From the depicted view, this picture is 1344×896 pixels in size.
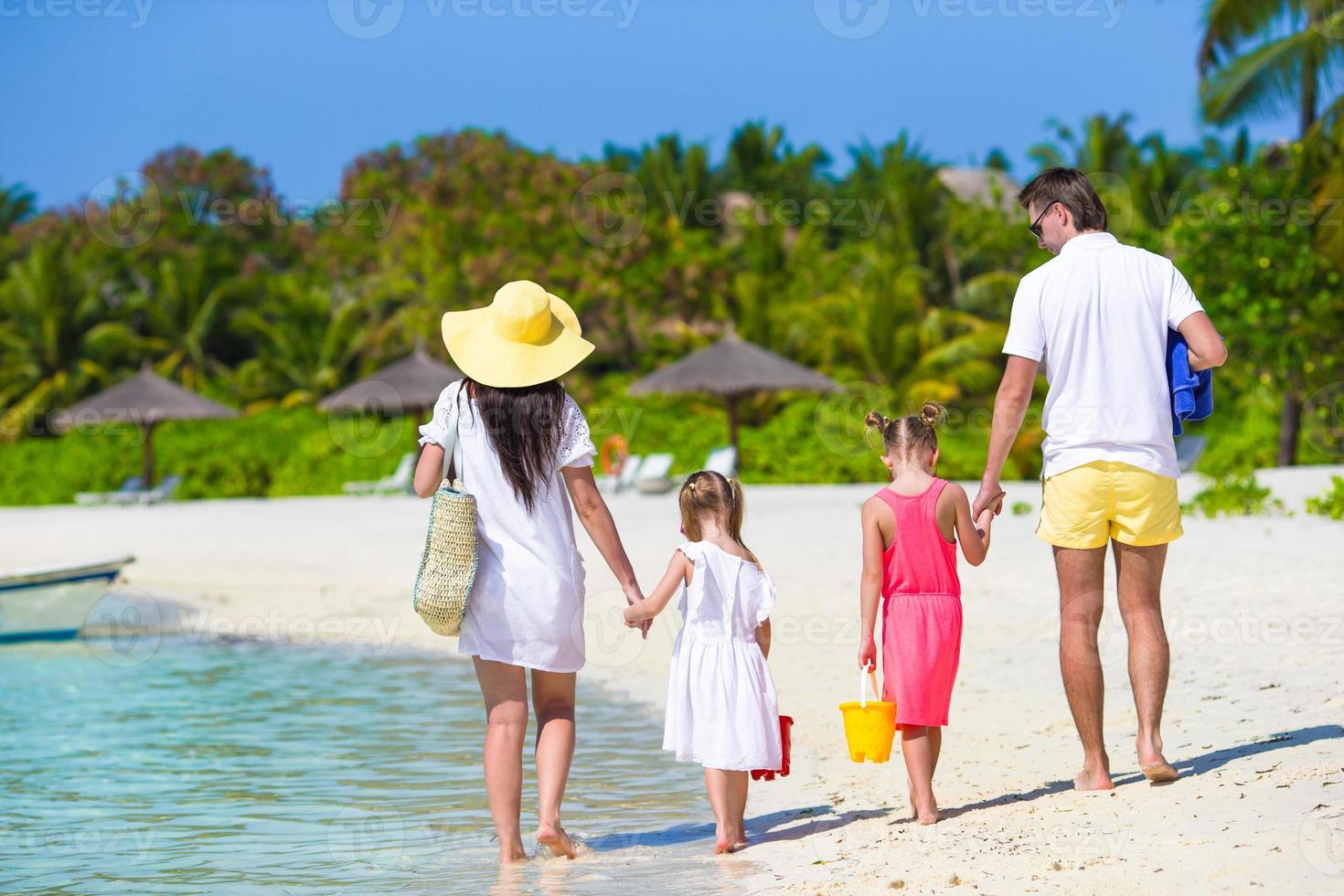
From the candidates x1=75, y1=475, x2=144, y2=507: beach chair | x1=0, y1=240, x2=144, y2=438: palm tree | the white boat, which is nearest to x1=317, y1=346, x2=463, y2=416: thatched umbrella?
x1=75, y1=475, x2=144, y2=507: beach chair

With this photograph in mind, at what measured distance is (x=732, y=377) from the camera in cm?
2312

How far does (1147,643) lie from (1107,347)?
93 cm

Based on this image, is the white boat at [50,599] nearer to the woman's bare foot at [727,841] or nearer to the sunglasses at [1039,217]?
the woman's bare foot at [727,841]

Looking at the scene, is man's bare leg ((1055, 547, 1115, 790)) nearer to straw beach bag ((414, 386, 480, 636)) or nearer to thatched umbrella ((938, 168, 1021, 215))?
straw beach bag ((414, 386, 480, 636))

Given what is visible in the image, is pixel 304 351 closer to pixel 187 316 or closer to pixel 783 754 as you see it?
pixel 187 316

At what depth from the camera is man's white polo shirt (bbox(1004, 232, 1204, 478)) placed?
441cm

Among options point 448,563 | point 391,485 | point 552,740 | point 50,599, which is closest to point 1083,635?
point 552,740

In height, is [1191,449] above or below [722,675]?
above

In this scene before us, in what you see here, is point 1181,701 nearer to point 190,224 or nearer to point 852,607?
point 852,607

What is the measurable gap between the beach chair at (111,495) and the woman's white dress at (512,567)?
72.6ft

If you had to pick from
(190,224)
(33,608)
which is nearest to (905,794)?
(33,608)

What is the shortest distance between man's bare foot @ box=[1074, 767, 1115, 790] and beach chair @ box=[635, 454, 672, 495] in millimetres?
16726

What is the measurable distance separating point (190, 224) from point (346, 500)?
928 inches

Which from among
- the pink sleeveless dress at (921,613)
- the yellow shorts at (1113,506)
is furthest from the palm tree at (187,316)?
the yellow shorts at (1113,506)
